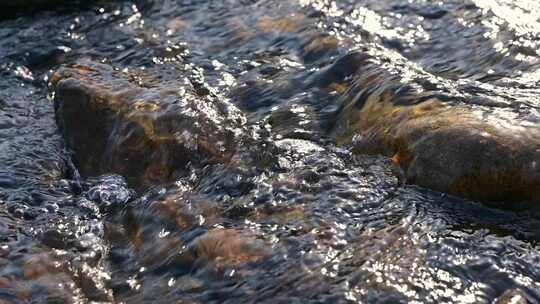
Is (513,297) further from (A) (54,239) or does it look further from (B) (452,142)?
(A) (54,239)

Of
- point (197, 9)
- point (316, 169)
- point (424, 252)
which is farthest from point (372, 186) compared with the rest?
point (197, 9)

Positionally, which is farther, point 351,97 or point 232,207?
point 351,97

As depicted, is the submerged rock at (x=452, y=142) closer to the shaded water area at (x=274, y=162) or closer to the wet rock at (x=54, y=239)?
the shaded water area at (x=274, y=162)

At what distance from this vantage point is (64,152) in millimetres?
6477

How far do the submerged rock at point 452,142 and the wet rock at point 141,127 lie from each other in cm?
113

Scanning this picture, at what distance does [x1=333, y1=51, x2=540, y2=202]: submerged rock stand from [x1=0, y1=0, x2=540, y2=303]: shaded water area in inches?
0.7

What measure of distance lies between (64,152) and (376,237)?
127 inches

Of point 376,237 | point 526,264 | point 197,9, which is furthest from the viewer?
point 197,9

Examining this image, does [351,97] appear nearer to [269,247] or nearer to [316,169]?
[316,169]

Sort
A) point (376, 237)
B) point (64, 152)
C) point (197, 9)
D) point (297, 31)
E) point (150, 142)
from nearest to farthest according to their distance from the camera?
point (376, 237), point (150, 142), point (64, 152), point (297, 31), point (197, 9)

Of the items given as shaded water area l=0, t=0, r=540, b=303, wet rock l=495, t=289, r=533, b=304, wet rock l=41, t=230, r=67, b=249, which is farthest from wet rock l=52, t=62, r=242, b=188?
wet rock l=495, t=289, r=533, b=304

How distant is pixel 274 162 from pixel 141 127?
1.27m

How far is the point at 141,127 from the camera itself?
20.1 ft

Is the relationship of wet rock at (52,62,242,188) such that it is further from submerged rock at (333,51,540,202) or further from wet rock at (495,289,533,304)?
wet rock at (495,289,533,304)
